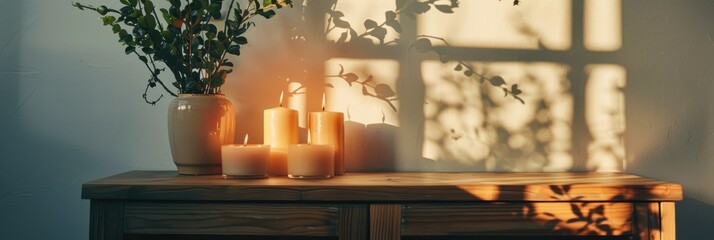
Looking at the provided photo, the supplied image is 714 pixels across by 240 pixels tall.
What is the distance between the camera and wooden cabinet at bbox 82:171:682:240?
4.01 feet

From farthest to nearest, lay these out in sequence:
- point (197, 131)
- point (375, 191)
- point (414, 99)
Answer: point (414, 99), point (197, 131), point (375, 191)

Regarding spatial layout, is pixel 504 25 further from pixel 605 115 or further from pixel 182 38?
pixel 182 38

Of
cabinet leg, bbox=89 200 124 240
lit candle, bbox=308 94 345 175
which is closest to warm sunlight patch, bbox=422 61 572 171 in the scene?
lit candle, bbox=308 94 345 175

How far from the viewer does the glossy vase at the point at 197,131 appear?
1369 millimetres

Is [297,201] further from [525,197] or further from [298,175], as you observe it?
[525,197]

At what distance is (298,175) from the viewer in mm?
1326

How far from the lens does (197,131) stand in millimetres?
1371

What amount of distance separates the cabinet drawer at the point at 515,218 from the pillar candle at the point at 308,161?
0.21m

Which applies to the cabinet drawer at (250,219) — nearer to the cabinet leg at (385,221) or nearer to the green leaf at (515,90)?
the cabinet leg at (385,221)

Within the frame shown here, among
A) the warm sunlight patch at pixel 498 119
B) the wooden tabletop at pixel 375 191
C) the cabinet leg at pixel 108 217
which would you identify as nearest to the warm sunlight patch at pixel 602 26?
the warm sunlight patch at pixel 498 119

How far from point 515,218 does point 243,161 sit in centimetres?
58

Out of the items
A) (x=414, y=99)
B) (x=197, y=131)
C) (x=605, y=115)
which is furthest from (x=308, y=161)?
(x=605, y=115)

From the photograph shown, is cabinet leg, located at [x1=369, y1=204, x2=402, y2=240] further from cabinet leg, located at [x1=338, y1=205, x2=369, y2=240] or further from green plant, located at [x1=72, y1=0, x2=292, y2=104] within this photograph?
green plant, located at [x1=72, y1=0, x2=292, y2=104]

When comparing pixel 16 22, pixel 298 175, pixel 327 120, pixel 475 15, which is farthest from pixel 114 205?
pixel 475 15
